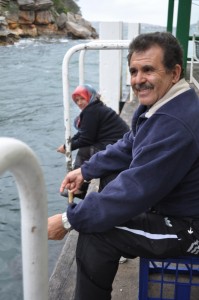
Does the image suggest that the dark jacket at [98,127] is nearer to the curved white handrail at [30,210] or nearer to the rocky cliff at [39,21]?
the curved white handrail at [30,210]

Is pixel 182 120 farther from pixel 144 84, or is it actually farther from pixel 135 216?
pixel 135 216

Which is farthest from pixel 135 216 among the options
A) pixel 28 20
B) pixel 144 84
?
pixel 28 20

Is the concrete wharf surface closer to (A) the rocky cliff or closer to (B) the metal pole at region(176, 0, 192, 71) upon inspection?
(B) the metal pole at region(176, 0, 192, 71)

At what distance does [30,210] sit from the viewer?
3.81ft

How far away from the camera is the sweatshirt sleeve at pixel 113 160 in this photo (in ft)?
7.65

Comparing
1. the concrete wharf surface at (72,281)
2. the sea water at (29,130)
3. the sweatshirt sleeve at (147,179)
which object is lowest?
the sea water at (29,130)

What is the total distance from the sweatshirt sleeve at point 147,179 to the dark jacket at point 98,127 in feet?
6.92

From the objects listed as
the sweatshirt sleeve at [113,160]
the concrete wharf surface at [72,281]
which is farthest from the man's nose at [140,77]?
the concrete wharf surface at [72,281]

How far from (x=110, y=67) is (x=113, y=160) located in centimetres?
388

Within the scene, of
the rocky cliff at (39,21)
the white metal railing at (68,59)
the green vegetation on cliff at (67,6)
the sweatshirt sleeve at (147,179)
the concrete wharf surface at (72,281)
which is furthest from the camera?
the green vegetation on cliff at (67,6)

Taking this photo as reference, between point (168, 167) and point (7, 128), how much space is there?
8.43 metres

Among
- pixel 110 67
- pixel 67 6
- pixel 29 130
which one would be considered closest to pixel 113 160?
pixel 110 67

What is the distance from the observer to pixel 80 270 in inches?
72.9

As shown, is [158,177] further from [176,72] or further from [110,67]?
[110,67]
